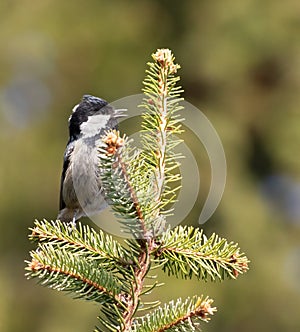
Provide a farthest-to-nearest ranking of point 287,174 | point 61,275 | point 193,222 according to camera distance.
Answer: point 287,174
point 193,222
point 61,275

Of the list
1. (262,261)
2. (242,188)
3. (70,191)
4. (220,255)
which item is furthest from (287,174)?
(220,255)

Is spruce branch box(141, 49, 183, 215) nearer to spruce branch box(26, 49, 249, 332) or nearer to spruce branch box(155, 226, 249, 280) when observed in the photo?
spruce branch box(26, 49, 249, 332)

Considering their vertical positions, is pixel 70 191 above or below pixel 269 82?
below

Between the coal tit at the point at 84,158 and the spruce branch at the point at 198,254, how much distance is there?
143cm

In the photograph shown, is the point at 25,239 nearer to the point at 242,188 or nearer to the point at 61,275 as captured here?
the point at 242,188

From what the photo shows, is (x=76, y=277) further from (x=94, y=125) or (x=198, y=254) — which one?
(x=94, y=125)

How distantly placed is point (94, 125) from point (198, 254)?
6.10 feet

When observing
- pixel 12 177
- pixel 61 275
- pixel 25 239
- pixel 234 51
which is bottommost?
pixel 61 275

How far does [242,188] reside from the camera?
10828 millimetres

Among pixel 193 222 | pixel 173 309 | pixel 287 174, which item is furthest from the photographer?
pixel 287 174

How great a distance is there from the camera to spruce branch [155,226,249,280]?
1.89 metres

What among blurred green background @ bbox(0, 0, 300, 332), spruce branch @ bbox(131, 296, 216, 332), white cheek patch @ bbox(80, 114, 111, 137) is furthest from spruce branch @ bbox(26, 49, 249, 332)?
blurred green background @ bbox(0, 0, 300, 332)

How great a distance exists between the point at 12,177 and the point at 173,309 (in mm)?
9177

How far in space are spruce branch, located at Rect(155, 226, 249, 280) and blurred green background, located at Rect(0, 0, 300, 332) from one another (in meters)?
7.90
